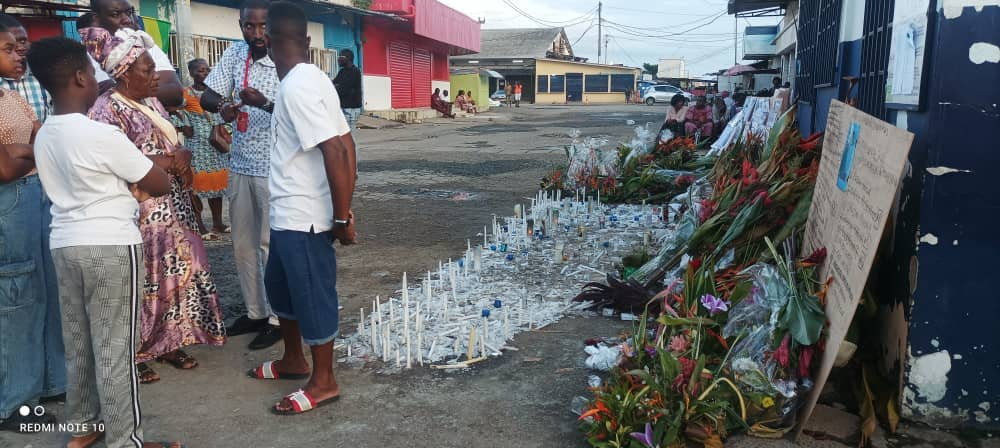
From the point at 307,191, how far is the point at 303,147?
207mm

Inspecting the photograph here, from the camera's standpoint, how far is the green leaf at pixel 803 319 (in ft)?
9.76

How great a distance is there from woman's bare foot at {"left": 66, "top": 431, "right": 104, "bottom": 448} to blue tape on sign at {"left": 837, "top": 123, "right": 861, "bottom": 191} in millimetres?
3461

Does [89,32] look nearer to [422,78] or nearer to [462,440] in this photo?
[462,440]

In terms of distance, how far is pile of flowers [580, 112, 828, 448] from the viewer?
2.84 meters

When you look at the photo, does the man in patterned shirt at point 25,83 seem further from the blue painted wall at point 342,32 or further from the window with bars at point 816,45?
the blue painted wall at point 342,32

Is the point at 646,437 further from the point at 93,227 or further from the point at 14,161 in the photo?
the point at 14,161

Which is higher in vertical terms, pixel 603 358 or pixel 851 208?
pixel 851 208

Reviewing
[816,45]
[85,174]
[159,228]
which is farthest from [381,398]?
[816,45]

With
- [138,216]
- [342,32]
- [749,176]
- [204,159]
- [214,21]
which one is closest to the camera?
[138,216]

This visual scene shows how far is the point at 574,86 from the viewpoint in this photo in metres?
52.8

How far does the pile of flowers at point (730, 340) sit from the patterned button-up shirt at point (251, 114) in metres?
2.32

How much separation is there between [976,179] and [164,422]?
3.55m

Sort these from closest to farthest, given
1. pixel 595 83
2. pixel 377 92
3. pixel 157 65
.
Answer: pixel 157 65 < pixel 377 92 < pixel 595 83

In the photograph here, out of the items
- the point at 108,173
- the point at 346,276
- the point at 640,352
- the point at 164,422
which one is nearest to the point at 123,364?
the point at 164,422
